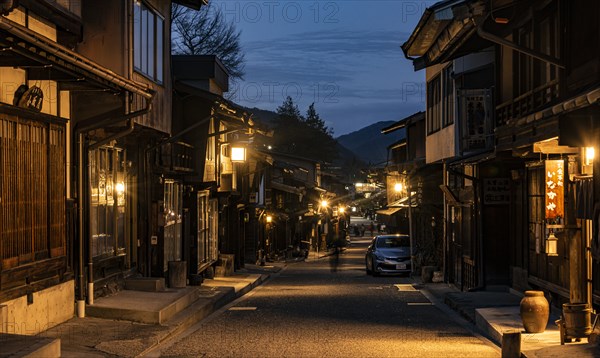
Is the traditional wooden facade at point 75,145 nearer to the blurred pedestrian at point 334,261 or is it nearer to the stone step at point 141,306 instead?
the stone step at point 141,306

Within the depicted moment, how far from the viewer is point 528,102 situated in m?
20.2

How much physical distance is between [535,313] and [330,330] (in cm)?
413

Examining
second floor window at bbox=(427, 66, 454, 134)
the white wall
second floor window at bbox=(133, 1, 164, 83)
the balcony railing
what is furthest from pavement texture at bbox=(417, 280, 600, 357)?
second floor window at bbox=(133, 1, 164, 83)

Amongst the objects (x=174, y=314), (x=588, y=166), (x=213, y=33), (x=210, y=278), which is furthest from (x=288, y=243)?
(x=588, y=166)

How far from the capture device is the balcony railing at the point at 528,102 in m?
18.4

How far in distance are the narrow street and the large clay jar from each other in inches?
31.8

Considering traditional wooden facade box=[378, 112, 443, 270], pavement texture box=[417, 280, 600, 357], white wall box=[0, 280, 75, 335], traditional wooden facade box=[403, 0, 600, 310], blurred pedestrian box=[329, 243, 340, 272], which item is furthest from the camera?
blurred pedestrian box=[329, 243, 340, 272]

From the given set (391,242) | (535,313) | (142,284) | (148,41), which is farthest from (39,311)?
(391,242)

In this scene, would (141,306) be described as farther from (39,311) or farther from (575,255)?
(575,255)

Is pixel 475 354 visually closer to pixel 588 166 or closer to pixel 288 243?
pixel 588 166

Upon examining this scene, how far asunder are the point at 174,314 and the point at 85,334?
13.1 ft

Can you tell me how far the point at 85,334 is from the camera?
15.8m

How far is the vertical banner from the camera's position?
16.5m

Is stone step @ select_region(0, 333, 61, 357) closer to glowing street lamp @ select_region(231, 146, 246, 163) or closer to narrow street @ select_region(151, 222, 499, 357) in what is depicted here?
narrow street @ select_region(151, 222, 499, 357)
